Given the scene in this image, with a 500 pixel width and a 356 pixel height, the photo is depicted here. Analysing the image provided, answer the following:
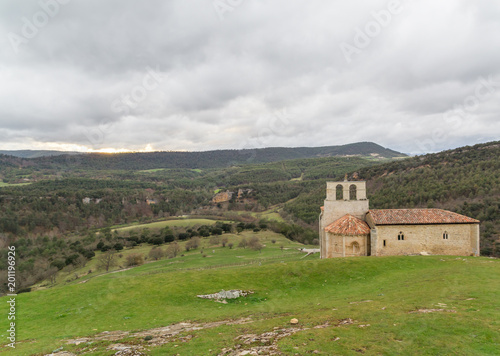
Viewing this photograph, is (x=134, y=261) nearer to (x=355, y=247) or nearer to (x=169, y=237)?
(x=169, y=237)

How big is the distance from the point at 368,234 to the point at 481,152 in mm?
71656

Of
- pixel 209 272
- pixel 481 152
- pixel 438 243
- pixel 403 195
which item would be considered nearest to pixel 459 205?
pixel 403 195

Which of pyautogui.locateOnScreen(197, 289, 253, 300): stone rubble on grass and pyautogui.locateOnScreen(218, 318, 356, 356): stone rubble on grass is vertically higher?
pyautogui.locateOnScreen(218, 318, 356, 356): stone rubble on grass

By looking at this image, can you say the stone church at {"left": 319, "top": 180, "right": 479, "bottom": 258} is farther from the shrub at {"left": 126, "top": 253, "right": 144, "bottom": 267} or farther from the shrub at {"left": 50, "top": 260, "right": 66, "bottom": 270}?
the shrub at {"left": 50, "top": 260, "right": 66, "bottom": 270}

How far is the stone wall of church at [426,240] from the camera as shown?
25625mm

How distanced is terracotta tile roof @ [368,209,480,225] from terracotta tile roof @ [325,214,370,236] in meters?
1.32

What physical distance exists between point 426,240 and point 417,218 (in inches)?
88.2

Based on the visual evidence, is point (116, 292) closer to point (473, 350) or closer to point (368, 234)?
point (473, 350)

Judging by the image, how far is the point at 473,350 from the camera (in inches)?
311

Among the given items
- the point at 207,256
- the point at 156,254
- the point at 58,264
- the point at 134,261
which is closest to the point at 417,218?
the point at 207,256

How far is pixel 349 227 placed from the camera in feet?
86.4

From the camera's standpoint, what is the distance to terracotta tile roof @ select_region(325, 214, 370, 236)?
2595 cm

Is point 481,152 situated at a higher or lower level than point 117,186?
higher

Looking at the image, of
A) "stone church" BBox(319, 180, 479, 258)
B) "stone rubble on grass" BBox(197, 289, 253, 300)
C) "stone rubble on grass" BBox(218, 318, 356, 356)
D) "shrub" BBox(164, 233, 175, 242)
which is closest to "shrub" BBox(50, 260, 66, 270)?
"shrub" BBox(164, 233, 175, 242)
